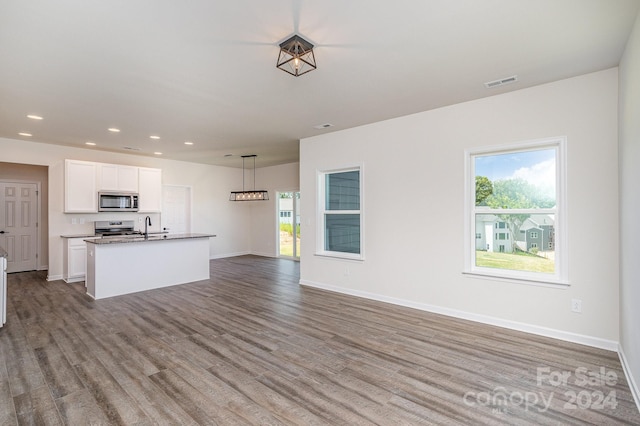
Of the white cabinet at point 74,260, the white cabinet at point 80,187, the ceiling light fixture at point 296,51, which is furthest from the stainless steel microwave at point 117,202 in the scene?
the ceiling light fixture at point 296,51

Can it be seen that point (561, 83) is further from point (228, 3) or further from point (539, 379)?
point (228, 3)

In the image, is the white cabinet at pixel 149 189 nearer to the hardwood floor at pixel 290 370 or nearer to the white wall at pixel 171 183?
the white wall at pixel 171 183

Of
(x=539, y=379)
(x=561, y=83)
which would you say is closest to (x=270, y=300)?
(x=539, y=379)

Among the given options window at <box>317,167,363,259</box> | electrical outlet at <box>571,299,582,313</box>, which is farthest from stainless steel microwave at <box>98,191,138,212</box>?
electrical outlet at <box>571,299,582,313</box>

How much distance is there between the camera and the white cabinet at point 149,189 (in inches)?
278

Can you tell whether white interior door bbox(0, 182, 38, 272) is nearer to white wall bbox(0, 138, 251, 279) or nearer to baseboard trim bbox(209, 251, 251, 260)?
white wall bbox(0, 138, 251, 279)

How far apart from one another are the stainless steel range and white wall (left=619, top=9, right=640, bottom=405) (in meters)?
7.97

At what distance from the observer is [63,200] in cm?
612

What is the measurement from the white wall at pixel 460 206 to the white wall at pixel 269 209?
128 inches

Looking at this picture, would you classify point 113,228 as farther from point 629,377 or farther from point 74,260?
point 629,377

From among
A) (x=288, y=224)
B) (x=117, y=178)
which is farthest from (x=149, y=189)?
(x=288, y=224)

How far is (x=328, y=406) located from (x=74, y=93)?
4168 mm

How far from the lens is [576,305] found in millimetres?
3201

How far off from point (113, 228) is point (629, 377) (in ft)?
27.6
